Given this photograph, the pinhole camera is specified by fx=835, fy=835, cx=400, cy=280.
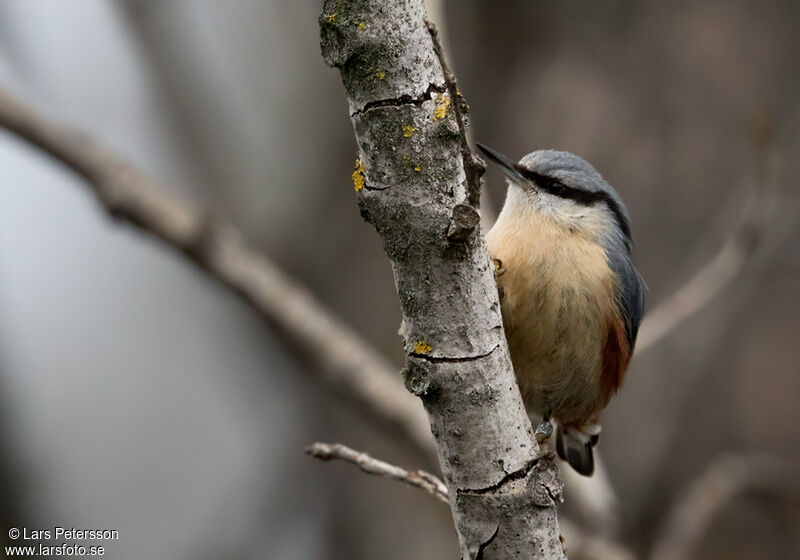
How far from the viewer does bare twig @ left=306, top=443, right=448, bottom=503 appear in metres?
2.15

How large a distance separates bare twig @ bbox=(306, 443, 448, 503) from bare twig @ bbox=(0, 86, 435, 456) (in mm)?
1615

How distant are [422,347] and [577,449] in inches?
76.2

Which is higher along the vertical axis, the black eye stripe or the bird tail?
the black eye stripe

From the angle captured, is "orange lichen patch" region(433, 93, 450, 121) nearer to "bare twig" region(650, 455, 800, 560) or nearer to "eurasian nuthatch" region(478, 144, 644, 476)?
"eurasian nuthatch" region(478, 144, 644, 476)

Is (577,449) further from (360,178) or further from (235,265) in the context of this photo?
(360,178)

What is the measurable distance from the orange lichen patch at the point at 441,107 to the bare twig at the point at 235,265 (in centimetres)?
240

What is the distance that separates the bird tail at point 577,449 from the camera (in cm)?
340

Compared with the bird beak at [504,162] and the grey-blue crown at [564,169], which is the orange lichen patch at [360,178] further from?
the grey-blue crown at [564,169]

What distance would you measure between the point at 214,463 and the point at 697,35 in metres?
6.14

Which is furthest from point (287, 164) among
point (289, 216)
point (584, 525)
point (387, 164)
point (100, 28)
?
point (387, 164)

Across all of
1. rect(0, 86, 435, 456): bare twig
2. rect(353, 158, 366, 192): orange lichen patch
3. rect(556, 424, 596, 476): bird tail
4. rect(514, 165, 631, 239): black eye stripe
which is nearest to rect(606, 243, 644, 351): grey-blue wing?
rect(514, 165, 631, 239): black eye stripe

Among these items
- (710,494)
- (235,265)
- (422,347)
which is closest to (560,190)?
(422,347)

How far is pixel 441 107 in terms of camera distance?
156 centimetres

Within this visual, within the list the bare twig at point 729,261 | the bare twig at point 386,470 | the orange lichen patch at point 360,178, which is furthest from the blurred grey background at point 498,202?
the orange lichen patch at point 360,178
